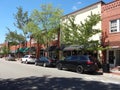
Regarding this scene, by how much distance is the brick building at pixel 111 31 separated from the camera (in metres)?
27.4

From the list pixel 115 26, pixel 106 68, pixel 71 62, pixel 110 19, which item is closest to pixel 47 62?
pixel 71 62

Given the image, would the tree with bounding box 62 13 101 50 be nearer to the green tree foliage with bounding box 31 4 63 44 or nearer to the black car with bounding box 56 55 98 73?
the black car with bounding box 56 55 98 73

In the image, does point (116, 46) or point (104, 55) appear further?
point (104, 55)

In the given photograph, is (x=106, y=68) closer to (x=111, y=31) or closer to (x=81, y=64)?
(x=81, y=64)

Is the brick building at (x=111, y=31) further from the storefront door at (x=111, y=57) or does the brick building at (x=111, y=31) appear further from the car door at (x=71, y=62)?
the car door at (x=71, y=62)

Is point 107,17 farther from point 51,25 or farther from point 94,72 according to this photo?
point 51,25

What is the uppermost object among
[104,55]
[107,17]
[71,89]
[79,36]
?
[107,17]

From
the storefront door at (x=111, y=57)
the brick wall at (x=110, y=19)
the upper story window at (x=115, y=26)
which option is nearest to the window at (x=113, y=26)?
the upper story window at (x=115, y=26)

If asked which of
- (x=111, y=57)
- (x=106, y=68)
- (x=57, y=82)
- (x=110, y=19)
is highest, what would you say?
(x=110, y=19)

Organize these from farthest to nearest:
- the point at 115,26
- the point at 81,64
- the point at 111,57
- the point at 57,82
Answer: the point at 111,57
the point at 115,26
the point at 81,64
the point at 57,82

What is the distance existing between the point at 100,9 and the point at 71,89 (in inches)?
762

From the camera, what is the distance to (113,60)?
28141 mm

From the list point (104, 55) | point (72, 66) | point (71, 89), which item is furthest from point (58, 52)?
point (71, 89)

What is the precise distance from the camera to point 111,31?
93.4ft
